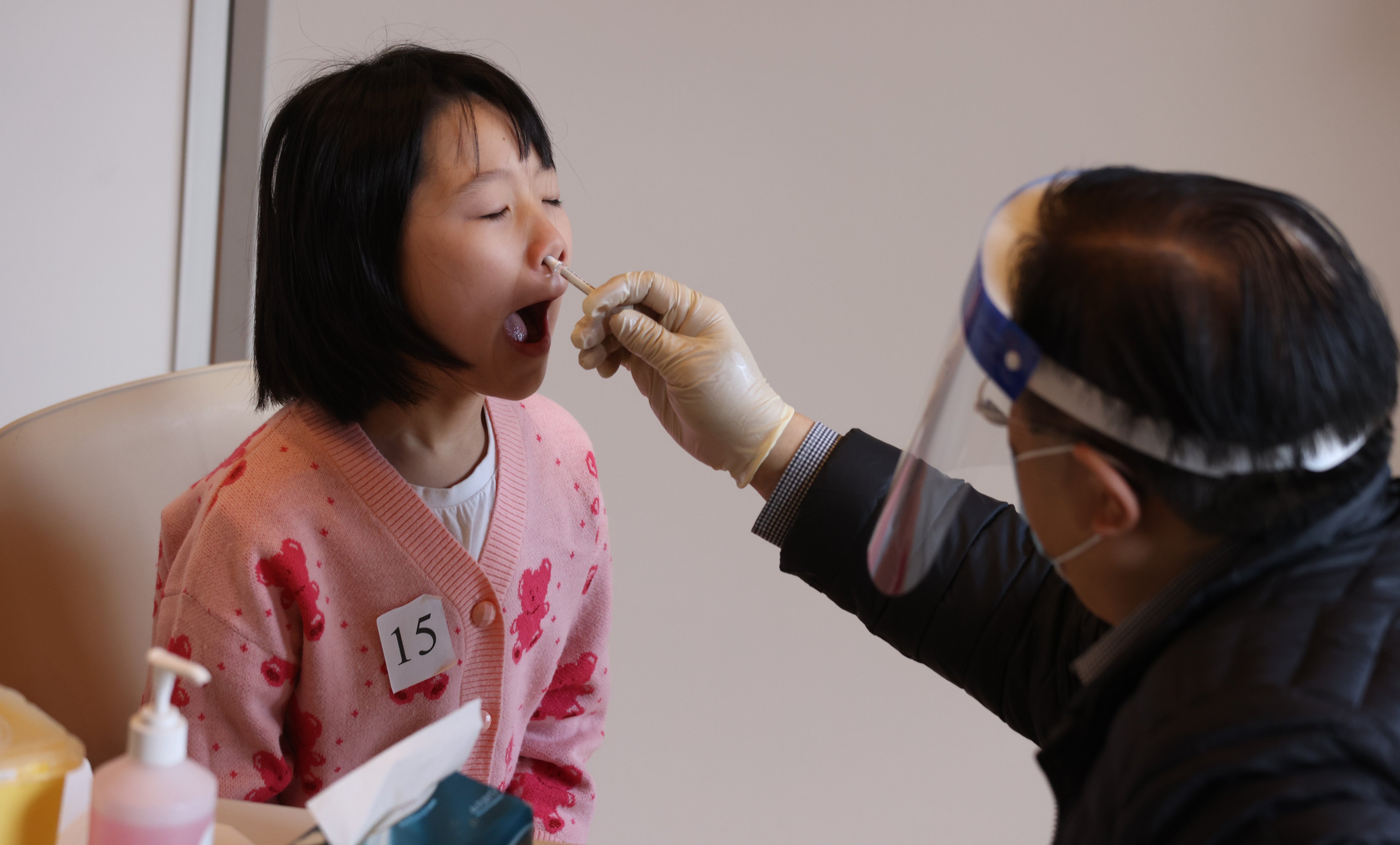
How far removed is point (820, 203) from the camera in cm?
168

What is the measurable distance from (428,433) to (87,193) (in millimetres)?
878

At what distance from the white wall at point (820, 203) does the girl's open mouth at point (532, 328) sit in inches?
27.1

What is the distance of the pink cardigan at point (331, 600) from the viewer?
0.91 meters

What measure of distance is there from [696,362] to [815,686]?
94 centimetres

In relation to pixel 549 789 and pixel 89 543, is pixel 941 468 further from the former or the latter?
pixel 89 543

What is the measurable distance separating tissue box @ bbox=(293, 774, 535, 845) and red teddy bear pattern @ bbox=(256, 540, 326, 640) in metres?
0.39

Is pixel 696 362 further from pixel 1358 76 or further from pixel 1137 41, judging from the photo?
pixel 1358 76

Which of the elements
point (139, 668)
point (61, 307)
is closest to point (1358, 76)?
point (139, 668)

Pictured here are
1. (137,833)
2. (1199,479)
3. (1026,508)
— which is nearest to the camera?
(137,833)

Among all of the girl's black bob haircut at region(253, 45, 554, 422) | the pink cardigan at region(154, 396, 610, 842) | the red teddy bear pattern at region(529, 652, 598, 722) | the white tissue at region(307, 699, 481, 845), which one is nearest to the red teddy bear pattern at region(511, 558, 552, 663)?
the pink cardigan at region(154, 396, 610, 842)

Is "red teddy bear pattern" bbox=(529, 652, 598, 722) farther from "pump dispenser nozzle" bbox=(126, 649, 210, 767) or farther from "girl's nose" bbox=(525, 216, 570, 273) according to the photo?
"pump dispenser nozzle" bbox=(126, 649, 210, 767)

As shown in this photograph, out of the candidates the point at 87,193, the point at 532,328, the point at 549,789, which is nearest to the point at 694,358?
the point at 532,328

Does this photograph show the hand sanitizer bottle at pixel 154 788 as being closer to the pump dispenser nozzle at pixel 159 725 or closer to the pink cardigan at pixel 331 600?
the pump dispenser nozzle at pixel 159 725

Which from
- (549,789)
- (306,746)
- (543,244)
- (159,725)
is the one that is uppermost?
(543,244)
